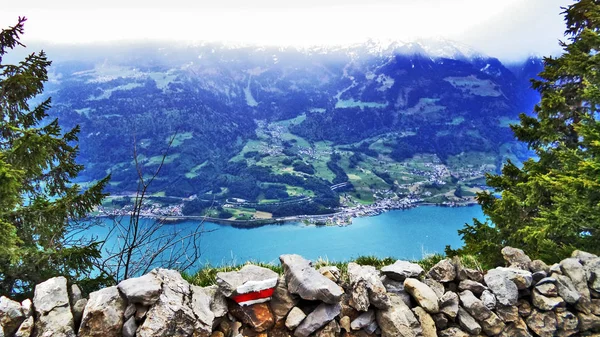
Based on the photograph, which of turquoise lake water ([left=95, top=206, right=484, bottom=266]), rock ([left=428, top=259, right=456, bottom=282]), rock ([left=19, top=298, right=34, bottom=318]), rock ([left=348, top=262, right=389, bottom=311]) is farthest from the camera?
turquoise lake water ([left=95, top=206, right=484, bottom=266])

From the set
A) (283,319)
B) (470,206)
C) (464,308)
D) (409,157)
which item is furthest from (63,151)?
(409,157)

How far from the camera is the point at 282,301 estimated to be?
389 centimetres

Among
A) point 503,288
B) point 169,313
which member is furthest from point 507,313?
point 169,313

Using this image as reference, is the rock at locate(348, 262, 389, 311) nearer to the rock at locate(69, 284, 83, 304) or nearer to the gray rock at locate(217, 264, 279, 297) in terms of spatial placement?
the gray rock at locate(217, 264, 279, 297)

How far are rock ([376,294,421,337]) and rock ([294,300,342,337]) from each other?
1.90 ft

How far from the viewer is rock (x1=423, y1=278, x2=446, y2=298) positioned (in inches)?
170

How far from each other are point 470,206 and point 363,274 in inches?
4280

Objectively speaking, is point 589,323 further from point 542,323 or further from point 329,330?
point 329,330

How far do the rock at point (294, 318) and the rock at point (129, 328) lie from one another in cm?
162

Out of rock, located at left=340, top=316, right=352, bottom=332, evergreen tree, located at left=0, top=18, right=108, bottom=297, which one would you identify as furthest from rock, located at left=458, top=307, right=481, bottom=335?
evergreen tree, located at left=0, top=18, right=108, bottom=297

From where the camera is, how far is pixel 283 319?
387 centimetres

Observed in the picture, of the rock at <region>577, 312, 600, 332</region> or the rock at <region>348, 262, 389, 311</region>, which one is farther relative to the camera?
the rock at <region>577, 312, 600, 332</region>

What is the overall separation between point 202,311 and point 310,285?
122cm

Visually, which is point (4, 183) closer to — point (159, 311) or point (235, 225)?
point (159, 311)
